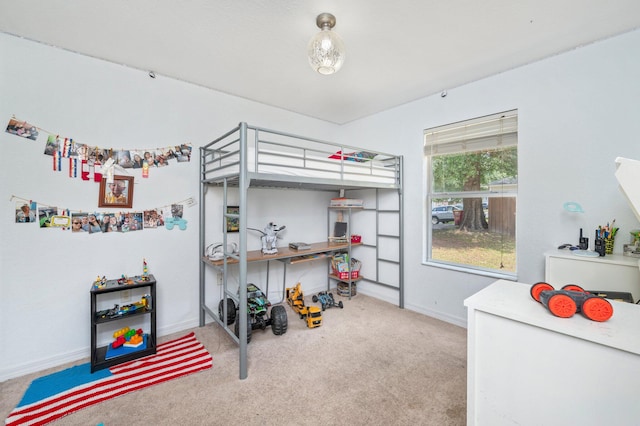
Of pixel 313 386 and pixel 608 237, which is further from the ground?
pixel 608 237

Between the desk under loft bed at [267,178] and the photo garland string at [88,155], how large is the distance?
0.40 metres

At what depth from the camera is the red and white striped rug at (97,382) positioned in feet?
5.31

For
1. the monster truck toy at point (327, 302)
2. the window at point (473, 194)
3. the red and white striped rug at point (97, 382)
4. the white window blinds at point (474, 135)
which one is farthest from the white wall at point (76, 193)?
the window at point (473, 194)

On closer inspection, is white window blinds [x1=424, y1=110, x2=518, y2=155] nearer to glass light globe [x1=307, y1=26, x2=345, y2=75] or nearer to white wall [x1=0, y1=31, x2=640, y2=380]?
white wall [x1=0, y1=31, x2=640, y2=380]

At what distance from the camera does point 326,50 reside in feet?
5.24

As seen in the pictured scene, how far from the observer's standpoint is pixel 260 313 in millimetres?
2566

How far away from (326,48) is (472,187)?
2089 mm

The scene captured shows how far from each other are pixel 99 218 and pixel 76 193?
0.83 feet

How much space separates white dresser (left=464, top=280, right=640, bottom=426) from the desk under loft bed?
1.54 metres

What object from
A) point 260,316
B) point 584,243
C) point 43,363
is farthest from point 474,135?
point 43,363

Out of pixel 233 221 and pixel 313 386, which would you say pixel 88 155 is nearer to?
pixel 233 221

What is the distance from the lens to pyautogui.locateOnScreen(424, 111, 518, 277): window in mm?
2541

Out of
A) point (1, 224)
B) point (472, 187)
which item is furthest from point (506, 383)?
point (1, 224)

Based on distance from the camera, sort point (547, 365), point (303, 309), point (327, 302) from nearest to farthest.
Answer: point (547, 365)
point (303, 309)
point (327, 302)
